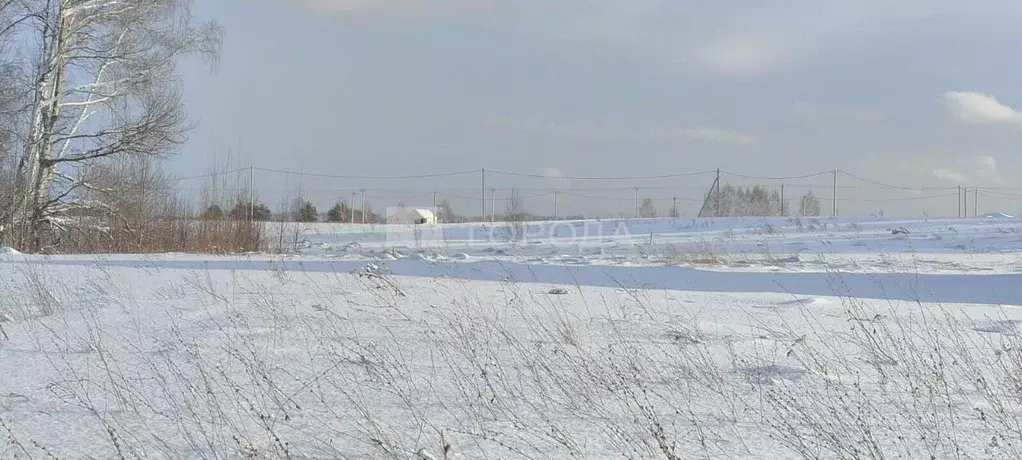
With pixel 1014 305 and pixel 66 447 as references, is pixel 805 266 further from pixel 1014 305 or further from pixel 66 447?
pixel 66 447

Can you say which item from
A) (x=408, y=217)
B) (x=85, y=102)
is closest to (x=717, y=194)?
(x=408, y=217)

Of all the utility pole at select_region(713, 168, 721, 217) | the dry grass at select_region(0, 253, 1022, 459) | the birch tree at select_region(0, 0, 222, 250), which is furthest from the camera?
the utility pole at select_region(713, 168, 721, 217)

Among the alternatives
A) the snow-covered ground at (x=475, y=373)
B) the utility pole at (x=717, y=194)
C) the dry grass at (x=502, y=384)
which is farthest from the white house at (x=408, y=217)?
the dry grass at (x=502, y=384)

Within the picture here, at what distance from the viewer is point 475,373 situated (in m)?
3.00

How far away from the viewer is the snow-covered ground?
2.13 m

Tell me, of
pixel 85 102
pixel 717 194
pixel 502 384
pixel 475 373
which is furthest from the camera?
pixel 717 194

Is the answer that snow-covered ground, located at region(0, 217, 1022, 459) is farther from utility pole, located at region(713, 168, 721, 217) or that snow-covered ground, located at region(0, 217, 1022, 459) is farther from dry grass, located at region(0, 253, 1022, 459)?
utility pole, located at region(713, 168, 721, 217)

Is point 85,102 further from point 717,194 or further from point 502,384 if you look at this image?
point 717,194

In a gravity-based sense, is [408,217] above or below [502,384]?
above

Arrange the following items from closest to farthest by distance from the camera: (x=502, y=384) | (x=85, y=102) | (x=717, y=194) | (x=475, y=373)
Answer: (x=502, y=384) < (x=475, y=373) < (x=85, y=102) < (x=717, y=194)

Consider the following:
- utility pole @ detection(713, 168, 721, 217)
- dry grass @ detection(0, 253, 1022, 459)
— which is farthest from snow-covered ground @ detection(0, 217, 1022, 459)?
utility pole @ detection(713, 168, 721, 217)

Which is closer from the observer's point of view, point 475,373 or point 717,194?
point 475,373

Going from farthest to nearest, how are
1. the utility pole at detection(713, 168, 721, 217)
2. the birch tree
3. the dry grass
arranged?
the utility pole at detection(713, 168, 721, 217), the birch tree, the dry grass

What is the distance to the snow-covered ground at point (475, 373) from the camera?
83.7 inches
